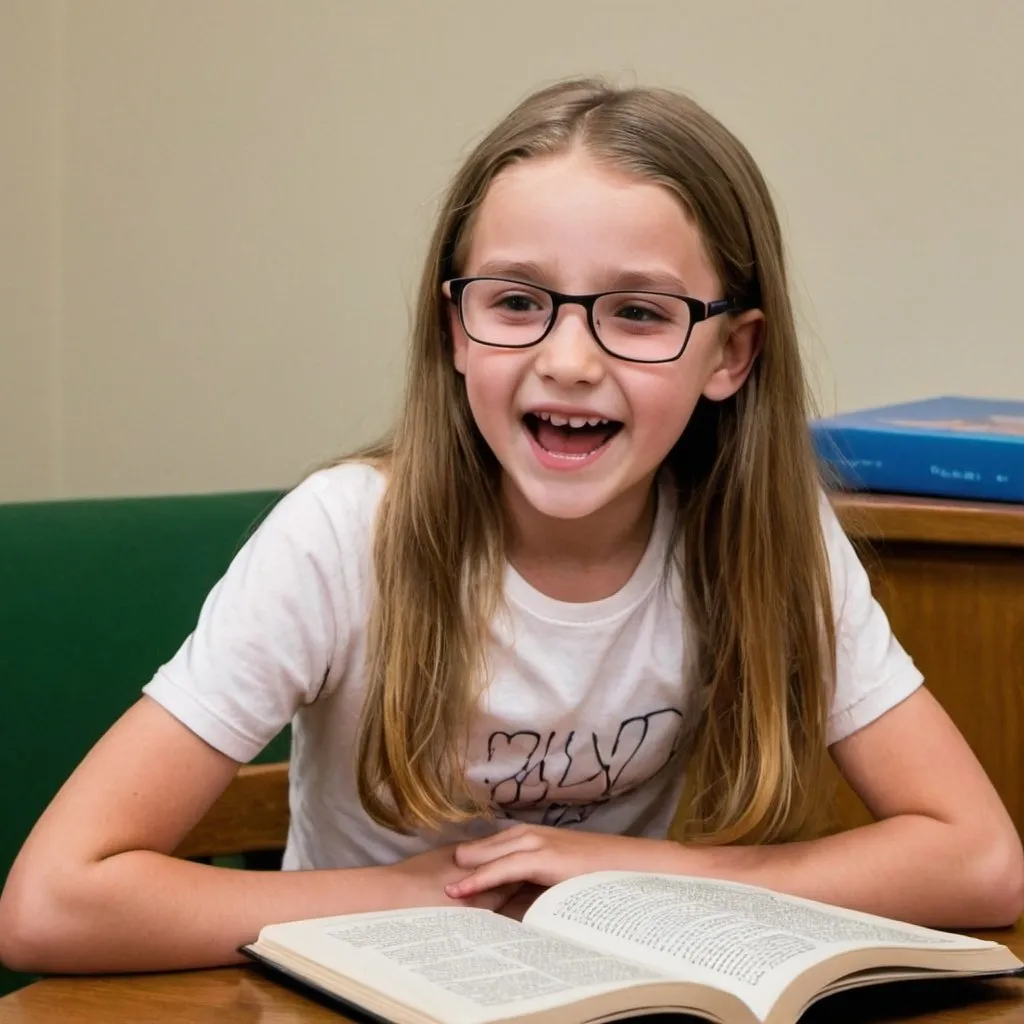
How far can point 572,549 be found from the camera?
1197mm

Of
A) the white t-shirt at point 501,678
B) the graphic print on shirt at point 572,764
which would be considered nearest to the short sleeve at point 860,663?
the white t-shirt at point 501,678

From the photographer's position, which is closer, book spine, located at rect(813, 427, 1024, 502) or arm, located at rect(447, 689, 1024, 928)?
arm, located at rect(447, 689, 1024, 928)

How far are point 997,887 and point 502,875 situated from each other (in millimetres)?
345

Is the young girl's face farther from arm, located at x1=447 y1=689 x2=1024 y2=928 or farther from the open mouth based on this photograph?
arm, located at x1=447 y1=689 x2=1024 y2=928

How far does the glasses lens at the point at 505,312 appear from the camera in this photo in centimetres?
105

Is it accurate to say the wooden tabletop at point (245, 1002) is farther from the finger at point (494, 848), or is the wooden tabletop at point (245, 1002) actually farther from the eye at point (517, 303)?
the eye at point (517, 303)

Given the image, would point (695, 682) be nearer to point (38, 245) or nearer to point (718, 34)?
point (718, 34)

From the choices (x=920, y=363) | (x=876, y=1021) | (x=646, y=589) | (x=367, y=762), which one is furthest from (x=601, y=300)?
(x=920, y=363)

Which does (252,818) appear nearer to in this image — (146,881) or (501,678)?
(501,678)

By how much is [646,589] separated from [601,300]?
263 millimetres

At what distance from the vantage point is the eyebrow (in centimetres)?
104

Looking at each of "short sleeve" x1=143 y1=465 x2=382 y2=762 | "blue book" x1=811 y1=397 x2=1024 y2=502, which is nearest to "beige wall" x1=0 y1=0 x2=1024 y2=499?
"blue book" x1=811 y1=397 x2=1024 y2=502

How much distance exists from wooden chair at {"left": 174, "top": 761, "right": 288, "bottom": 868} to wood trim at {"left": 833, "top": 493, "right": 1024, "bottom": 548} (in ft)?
1.87

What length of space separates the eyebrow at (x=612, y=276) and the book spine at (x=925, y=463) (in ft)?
1.34
